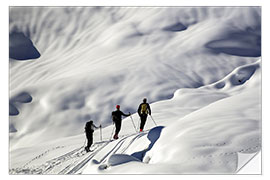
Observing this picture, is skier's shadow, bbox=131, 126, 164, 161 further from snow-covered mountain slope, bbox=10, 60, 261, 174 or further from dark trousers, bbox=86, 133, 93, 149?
dark trousers, bbox=86, 133, 93, 149

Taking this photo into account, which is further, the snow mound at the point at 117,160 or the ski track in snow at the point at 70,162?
the ski track in snow at the point at 70,162

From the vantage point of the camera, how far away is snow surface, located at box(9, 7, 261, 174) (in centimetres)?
584

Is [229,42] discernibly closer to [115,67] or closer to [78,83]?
[115,67]

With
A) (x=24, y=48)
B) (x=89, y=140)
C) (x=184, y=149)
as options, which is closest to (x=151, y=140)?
(x=184, y=149)

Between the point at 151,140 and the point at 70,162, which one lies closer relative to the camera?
the point at 151,140

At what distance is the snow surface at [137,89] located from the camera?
230 inches

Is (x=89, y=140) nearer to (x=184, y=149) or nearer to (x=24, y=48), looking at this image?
(x=184, y=149)

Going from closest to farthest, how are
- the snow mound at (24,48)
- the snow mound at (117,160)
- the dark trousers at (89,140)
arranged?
the snow mound at (117,160) < the dark trousers at (89,140) < the snow mound at (24,48)

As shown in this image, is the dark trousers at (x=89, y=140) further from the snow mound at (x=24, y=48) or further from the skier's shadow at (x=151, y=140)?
the snow mound at (x=24, y=48)

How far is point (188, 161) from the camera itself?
5207mm

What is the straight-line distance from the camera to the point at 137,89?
872 inches

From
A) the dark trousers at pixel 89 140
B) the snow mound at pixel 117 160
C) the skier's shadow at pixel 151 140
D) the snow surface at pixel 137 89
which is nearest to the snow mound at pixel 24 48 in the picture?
the snow surface at pixel 137 89

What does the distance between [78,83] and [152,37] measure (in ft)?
42.6
